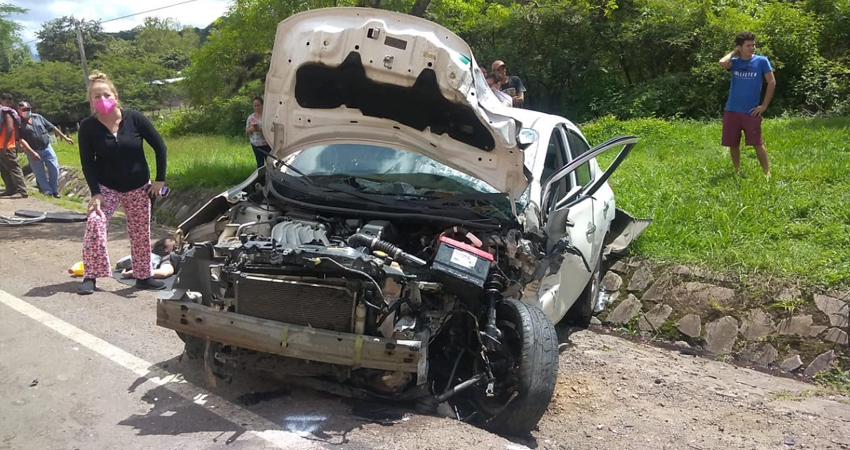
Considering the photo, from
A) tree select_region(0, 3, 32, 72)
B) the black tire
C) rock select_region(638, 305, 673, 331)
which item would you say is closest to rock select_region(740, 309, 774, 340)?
rock select_region(638, 305, 673, 331)

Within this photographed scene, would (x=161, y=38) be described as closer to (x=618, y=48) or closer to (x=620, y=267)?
(x=618, y=48)

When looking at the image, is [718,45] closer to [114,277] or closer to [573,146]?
[573,146]

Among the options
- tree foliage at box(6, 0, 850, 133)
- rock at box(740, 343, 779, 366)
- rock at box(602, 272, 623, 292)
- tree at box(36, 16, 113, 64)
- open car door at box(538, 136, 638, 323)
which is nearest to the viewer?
Answer: open car door at box(538, 136, 638, 323)

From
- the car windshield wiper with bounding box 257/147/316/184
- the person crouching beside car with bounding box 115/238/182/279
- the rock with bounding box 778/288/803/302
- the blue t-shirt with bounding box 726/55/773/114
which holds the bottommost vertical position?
the person crouching beside car with bounding box 115/238/182/279

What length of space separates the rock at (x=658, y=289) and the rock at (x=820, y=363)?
1276mm

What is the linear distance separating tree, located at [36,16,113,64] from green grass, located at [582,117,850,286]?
198 ft

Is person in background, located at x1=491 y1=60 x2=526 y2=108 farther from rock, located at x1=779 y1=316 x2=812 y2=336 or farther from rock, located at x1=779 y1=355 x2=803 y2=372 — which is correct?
rock, located at x1=779 y1=355 x2=803 y2=372

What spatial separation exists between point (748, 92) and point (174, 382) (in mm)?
6565

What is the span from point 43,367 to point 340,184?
7.17ft

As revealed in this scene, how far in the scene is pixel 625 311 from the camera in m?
6.15

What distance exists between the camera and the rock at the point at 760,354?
5238 millimetres

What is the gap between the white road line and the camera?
3428mm

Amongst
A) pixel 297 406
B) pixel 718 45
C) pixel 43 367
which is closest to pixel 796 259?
pixel 297 406

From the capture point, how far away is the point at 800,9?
555 inches
